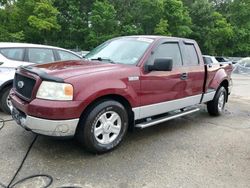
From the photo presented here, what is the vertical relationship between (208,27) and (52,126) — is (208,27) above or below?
above

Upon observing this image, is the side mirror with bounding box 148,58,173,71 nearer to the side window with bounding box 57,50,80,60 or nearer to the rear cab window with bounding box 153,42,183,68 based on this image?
the rear cab window with bounding box 153,42,183,68

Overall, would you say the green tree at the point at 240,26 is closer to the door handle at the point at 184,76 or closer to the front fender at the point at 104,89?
the door handle at the point at 184,76

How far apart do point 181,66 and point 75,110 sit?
243 centimetres

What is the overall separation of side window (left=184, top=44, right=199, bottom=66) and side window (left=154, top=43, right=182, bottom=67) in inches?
10.5

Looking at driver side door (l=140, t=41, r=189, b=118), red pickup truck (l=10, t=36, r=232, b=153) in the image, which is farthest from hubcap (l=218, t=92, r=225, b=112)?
driver side door (l=140, t=41, r=189, b=118)

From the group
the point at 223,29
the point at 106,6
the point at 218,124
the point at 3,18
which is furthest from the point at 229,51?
the point at 218,124

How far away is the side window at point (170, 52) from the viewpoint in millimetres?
5289

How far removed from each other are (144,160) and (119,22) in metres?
30.0

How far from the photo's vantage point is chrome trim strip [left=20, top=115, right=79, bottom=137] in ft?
13.0

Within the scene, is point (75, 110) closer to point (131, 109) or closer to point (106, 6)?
point (131, 109)

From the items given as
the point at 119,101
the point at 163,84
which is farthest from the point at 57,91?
the point at 163,84

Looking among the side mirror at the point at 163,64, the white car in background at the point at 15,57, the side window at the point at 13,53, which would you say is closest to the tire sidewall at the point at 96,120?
the side mirror at the point at 163,64

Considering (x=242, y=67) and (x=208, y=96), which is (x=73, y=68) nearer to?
(x=208, y=96)

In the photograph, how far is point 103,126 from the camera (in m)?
4.39
